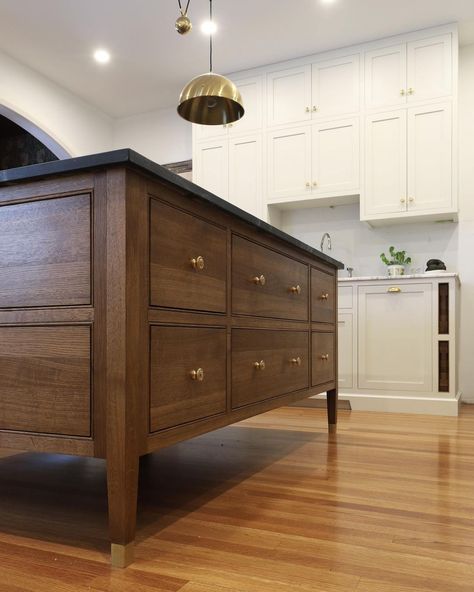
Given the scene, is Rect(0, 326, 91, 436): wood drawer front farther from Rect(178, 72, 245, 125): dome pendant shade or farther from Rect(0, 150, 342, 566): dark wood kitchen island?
Rect(178, 72, 245, 125): dome pendant shade

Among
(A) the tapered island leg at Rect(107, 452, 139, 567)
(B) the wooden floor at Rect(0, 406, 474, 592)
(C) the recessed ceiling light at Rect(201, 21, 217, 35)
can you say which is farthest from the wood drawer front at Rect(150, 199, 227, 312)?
(C) the recessed ceiling light at Rect(201, 21, 217, 35)

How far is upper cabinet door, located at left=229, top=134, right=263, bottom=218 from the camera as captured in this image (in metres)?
4.67

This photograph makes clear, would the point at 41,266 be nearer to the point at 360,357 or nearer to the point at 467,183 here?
the point at 360,357

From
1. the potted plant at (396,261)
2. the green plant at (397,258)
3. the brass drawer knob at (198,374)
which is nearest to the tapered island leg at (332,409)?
the brass drawer knob at (198,374)

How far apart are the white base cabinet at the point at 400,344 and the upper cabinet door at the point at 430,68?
4.75ft

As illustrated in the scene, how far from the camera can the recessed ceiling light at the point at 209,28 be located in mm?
4105

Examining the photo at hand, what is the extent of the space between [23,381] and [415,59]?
3.98m

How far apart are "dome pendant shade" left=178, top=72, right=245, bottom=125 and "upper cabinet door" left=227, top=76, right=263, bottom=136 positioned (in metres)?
1.50

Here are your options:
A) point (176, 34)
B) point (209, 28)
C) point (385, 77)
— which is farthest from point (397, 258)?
point (176, 34)

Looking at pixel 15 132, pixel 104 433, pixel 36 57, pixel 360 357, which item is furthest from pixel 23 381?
pixel 15 132

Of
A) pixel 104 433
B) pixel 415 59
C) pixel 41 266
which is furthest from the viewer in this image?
pixel 415 59

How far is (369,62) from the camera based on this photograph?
430cm

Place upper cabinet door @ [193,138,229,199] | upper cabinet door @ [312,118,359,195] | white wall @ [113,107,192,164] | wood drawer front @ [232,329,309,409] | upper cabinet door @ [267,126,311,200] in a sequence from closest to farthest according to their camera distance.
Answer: wood drawer front @ [232,329,309,409], upper cabinet door @ [312,118,359,195], upper cabinet door @ [267,126,311,200], upper cabinet door @ [193,138,229,199], white wall @ [113,107,192,164]

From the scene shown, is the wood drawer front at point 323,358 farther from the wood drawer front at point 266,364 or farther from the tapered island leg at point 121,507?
the tapered island leg at point 121,507
